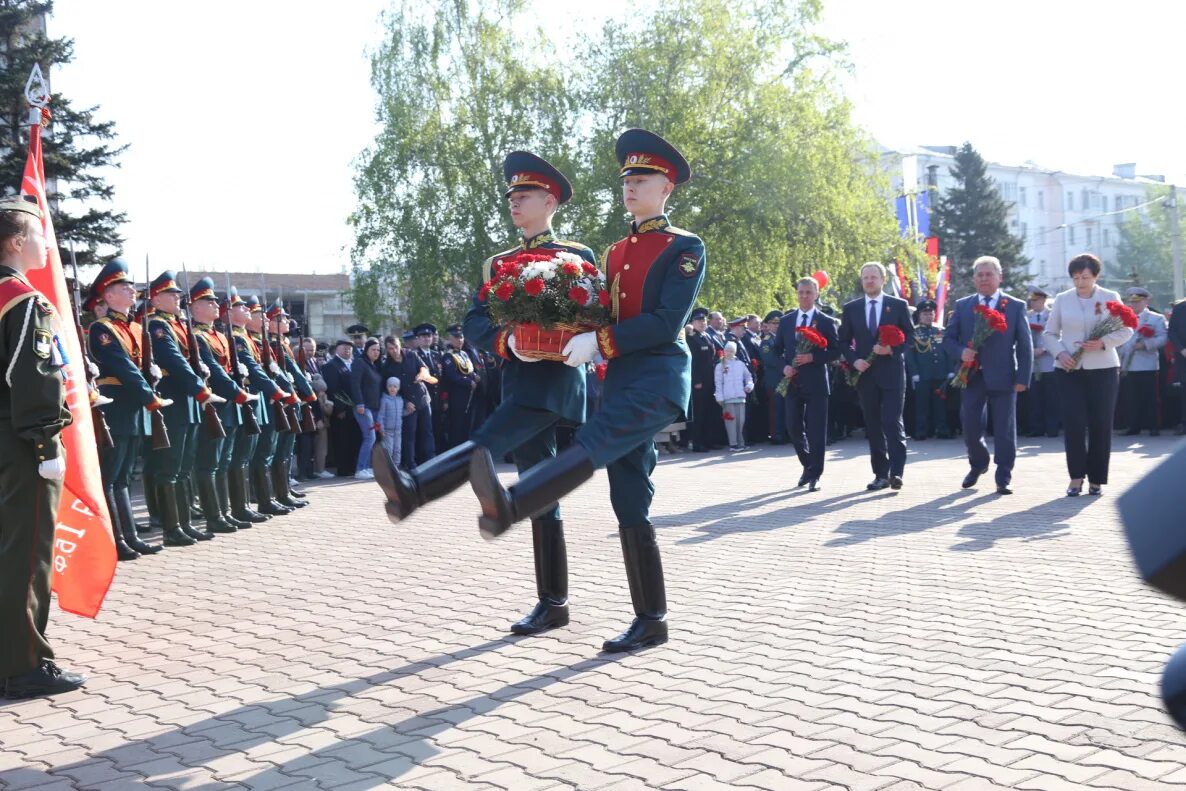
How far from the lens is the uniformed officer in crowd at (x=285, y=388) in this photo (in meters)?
13.1

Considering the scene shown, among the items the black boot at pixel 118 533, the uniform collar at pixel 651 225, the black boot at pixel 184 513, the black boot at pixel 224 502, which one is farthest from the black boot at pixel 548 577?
the black boot at pixel 224 502

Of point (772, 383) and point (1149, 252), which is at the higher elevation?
point (1149, 252)

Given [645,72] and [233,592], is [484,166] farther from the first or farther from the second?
[233,592]

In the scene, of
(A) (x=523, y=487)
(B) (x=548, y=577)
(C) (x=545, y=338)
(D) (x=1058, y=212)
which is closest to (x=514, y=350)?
(C) (x=545, y=338)

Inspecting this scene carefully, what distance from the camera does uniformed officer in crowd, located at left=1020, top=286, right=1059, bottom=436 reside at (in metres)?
20.2

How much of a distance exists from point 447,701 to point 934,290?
39011 millimetres

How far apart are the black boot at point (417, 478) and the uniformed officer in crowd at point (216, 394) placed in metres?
6.32

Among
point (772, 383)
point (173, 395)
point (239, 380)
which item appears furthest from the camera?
point (772, 383)

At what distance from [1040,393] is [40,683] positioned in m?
18.2

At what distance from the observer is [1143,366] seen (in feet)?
64.8

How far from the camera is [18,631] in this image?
5301mm

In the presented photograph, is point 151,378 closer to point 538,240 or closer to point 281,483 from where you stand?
point 281,483

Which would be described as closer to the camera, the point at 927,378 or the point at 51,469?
the point at 51,469

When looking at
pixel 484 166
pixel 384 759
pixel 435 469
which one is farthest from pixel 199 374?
pixel 484 166
